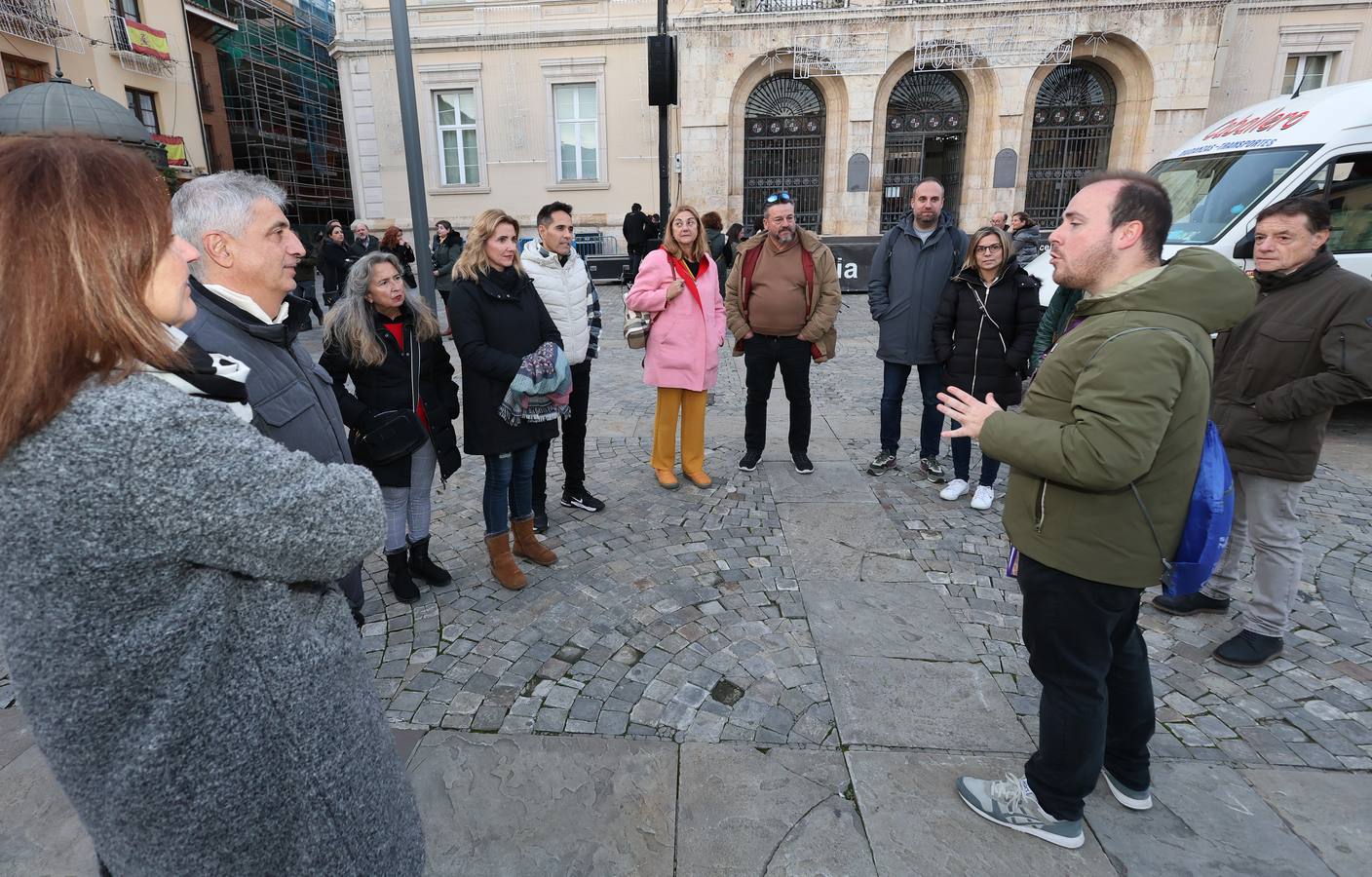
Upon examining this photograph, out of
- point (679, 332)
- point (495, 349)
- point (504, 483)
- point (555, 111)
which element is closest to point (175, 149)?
point (555, 111)

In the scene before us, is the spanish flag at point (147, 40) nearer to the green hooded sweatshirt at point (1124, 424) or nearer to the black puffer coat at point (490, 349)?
the black puffer coat at point (490, 349)

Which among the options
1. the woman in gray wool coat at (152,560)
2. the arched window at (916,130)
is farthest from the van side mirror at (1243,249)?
the arched window at (916,130)

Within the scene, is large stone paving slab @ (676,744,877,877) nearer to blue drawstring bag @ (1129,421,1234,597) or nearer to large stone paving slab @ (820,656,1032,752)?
large stone paving slab @ (820,656,1032,752)

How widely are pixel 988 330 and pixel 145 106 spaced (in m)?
27.3

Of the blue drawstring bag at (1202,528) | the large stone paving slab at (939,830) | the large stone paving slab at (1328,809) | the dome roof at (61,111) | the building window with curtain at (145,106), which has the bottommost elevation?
the large stone paving slab at (1328,809)

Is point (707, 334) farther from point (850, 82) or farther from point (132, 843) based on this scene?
point (850, 82)

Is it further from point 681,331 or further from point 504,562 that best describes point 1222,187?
point 504,562

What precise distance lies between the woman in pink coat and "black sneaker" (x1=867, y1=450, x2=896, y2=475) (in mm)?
1258

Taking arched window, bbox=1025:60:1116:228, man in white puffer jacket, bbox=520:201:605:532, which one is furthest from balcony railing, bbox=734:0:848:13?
man in white puffer jacket, bbox=520:201:605:532

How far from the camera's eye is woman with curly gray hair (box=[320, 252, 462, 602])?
11.3ft

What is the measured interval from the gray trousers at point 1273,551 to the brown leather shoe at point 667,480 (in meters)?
3.25

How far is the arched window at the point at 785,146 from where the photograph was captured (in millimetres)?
19594

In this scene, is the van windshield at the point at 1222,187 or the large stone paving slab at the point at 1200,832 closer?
the large stone paving slab at the point at 1200,832

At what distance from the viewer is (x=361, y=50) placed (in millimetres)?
20828
